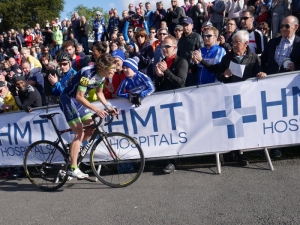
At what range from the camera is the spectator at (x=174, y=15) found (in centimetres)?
1191

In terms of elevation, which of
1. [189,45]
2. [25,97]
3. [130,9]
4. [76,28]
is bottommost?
[25,97]

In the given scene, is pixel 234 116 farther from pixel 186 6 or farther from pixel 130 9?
pixel 130 9

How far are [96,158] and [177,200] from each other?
1662 mm

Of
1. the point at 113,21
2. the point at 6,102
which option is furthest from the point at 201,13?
the point at 6,102

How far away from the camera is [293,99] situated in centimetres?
529

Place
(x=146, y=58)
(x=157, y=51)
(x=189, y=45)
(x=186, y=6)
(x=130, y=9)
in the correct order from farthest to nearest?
1. (x=130, y=9)
2. (x=186, y=6)
3. (x=146, y=58)
4. (x=189, y=45)
5. (x=157, y=51)

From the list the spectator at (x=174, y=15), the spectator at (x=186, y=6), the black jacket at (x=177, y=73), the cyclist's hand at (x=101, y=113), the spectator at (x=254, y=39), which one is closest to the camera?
the cyclist's hand at (x=101, y=113)

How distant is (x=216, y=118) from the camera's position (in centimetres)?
547

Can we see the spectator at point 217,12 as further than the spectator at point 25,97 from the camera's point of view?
Yes

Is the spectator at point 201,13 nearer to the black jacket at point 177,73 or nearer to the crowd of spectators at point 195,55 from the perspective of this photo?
the crowd of spectators at point 195,55

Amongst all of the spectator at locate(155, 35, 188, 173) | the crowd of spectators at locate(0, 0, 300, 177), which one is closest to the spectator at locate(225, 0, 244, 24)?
the crowd of spectators at locate(0, 0, 300, 177)

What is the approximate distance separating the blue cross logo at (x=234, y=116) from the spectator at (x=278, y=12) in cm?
512

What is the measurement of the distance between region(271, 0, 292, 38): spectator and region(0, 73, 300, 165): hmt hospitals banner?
16.0 feet

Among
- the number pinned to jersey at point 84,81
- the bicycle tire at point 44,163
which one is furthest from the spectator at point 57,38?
the number pinned to jersey at point 84,81
